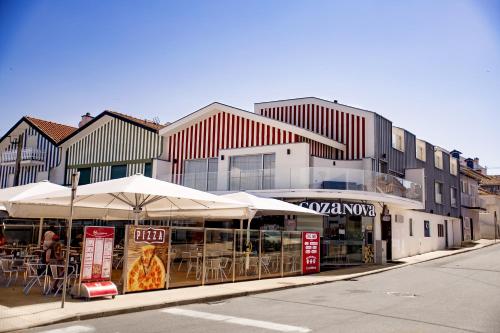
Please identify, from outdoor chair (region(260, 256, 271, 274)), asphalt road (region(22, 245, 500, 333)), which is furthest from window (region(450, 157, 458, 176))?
outdoor chair (region(260, 256, 271, 274))

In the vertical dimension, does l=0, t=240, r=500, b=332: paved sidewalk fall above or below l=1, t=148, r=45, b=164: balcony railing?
below

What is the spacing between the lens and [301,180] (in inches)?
848

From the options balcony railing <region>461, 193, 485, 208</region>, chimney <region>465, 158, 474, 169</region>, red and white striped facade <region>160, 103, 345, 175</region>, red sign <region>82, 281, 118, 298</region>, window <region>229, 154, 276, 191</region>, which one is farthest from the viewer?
chimney <region>465, 158, 474, 169</region>

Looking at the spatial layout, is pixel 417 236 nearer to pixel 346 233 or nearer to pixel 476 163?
pixel 346 233

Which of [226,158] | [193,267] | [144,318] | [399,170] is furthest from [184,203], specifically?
[399,170]

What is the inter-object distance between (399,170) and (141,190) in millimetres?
20858

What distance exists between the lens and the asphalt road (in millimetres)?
8078

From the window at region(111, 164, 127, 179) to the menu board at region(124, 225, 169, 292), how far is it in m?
17.4

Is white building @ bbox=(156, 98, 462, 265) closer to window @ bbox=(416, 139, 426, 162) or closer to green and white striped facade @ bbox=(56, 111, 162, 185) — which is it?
green and white striped facade @ bbox=(56, 111, 162, 185)

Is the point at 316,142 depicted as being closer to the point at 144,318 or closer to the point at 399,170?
the point at 399,170

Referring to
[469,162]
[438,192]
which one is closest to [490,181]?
[469,162]

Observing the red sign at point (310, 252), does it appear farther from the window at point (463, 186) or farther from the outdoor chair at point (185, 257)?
the window at point (463, 186)

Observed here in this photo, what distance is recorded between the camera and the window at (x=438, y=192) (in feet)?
114

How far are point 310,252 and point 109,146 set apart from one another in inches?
644
